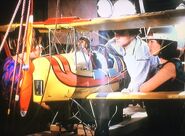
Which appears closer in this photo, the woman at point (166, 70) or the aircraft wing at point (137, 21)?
the aircraft wing at point (137, 21)

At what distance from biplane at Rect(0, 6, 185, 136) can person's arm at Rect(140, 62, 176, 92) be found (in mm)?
299

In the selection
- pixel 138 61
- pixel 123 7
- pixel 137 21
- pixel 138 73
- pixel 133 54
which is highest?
pixel 123 7

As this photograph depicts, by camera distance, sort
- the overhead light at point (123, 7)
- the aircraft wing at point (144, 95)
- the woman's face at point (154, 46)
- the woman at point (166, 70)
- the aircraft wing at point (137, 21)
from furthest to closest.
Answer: the overhead light at point (123, 7) → the woman's face at point (154, 46) → the woman at point (166, 70) → the aircraft wing at point (144, 95) → the aircraft wing at point (137, 21)

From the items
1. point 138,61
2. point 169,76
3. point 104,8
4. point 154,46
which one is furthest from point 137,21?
point 104,8

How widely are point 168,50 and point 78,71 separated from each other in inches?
49.6

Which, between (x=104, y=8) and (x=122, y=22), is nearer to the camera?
(x=122, y=22)

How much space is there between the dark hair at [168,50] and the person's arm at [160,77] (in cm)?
13

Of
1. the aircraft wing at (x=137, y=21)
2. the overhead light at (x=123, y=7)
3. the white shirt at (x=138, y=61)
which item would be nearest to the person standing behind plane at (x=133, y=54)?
the white shirt at (x=138, y=61)

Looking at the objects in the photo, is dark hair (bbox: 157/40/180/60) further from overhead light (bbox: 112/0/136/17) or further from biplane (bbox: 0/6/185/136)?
overhead light (bbox: 112/0/136/17)

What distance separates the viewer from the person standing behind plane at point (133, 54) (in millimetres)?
4422

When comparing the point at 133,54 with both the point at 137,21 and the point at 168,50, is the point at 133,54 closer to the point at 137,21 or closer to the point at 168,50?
the point at 168,50

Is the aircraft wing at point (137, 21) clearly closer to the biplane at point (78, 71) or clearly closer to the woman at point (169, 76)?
the biplane at point (78, 71)

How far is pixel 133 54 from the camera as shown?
15.0 feet

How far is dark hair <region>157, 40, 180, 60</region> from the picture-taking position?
13.8 ft
